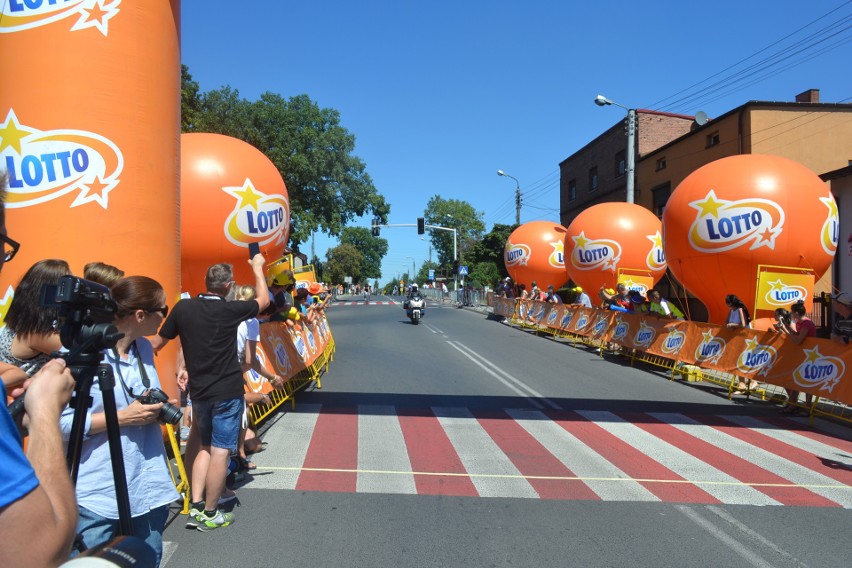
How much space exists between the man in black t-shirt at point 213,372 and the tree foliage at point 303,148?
94.8ft

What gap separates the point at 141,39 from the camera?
5.61m

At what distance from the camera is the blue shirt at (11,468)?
48.6 inches

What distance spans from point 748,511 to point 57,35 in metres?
7.24

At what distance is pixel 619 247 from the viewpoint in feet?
57.1

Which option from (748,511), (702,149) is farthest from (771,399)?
(702,149)

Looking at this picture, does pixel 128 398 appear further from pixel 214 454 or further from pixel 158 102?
pixel 158 102

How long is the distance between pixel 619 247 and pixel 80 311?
56.0 feet

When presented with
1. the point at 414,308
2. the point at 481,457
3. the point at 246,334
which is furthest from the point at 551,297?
the point at 246,334

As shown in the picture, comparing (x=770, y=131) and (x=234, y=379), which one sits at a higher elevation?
(x=770, y=131)

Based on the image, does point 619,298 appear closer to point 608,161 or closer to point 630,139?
point 630,139

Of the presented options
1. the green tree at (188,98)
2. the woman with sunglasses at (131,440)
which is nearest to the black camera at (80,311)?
the woman with sunglasses at (131,440)

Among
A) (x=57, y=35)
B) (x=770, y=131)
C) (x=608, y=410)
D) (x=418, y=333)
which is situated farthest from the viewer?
(x=418, y=333)

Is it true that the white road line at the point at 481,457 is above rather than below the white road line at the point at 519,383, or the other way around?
above

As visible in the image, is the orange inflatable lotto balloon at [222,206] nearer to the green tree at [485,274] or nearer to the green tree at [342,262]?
the green tree at [485,274]
